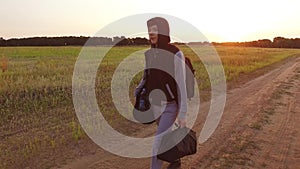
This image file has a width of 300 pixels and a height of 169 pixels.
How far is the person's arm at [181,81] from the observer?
396 centimetres

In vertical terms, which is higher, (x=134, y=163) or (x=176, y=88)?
(x=176, y=88)

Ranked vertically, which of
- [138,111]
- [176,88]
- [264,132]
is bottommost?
[264,132]

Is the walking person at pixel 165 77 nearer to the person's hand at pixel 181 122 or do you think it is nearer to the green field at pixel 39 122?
the person's hand at pixel 181 122

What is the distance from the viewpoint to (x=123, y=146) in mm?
5973

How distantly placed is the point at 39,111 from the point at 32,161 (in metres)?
3.43

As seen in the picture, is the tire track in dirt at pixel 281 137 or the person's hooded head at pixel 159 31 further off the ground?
the person's hooded head at pixel 159 31

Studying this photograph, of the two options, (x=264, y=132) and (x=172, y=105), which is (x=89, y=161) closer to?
(x=172, y=105)

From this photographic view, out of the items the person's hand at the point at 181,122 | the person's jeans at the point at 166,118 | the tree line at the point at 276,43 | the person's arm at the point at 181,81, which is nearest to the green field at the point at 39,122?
the person's jeans at the point at 166,118

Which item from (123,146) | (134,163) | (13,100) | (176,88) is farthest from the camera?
(13,100)

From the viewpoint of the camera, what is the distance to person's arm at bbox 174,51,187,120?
396 cm

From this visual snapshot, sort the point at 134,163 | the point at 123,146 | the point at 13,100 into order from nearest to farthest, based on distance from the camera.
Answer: the point at 134,163 < the point at 123,146 < the point at 13,100

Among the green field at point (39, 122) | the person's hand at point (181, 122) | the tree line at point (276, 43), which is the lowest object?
the green field at point (39, 122)

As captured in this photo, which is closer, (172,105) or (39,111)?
(172,105)

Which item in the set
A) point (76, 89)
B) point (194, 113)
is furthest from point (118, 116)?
point (76, 89)
